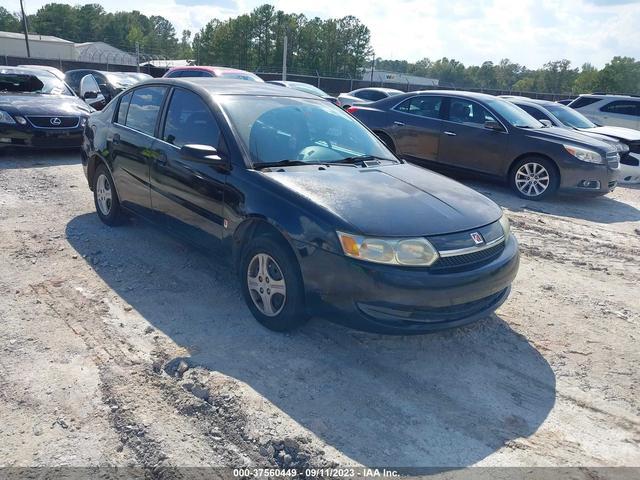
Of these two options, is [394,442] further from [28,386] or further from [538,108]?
[538,108]

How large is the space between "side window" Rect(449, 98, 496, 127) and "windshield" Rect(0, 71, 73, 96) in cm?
751

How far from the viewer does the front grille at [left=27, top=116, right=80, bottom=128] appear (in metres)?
8.98

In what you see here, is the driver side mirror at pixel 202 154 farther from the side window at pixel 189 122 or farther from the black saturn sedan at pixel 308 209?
the side window at pixel 189 122

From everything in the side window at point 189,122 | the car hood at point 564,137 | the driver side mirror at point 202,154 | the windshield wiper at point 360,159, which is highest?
the side window at point 189,122

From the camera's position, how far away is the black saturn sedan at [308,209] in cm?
331

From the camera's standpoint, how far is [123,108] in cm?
552

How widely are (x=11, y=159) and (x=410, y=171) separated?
782 cm

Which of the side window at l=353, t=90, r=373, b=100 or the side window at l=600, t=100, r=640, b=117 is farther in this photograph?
the side window at l=353, t=90, r=373, b=100

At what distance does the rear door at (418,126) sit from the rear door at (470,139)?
0.16m

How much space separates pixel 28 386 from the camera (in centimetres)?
314

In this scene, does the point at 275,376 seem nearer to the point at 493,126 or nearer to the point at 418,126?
the point at 493,126

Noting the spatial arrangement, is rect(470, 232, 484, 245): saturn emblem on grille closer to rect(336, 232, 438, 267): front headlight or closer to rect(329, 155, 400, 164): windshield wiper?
rect(336, 232, 438, 267): front headlight
